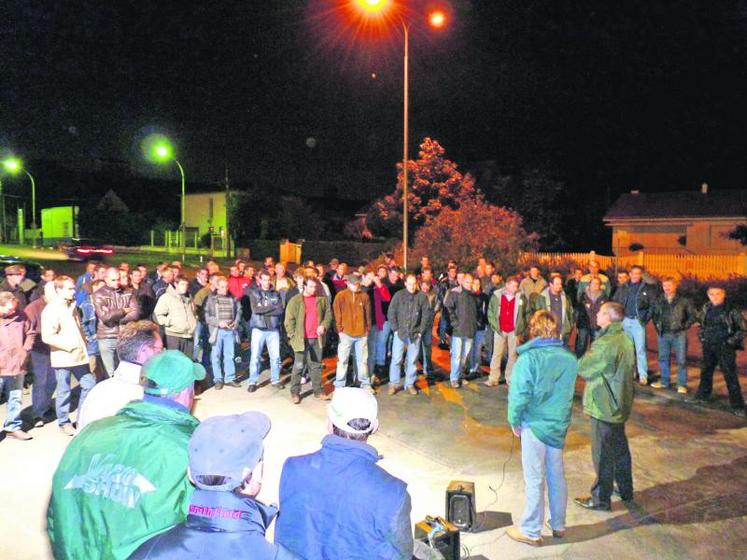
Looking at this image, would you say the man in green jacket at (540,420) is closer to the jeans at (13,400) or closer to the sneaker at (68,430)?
the sneaker at (68,430)

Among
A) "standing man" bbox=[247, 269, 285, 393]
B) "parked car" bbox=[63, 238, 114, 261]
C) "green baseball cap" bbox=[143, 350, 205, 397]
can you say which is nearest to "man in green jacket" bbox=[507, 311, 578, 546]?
"green baseball cap" bbox=[143, 350, 205, 397]

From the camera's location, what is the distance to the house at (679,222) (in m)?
36.5

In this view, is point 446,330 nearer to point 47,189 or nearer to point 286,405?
point 286,405

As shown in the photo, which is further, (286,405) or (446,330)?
(446,330)

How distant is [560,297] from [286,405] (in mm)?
5214

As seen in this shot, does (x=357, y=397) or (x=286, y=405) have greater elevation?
(x=357, y=397)

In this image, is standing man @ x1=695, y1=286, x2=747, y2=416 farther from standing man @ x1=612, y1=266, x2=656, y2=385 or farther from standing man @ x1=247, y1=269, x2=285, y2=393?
standing man @ x1=247, y1=269, x2=285, y2=393

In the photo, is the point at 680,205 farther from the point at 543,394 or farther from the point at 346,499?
the point at 346,499

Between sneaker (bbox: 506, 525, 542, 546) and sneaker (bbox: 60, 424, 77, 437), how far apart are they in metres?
5.47

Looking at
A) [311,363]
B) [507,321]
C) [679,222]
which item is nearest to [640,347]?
[507,321]

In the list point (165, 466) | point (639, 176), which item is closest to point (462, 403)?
point (165, 466)

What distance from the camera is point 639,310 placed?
34.9ft

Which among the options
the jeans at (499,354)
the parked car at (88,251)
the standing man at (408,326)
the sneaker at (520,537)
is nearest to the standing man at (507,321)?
the jeans at (499,354)

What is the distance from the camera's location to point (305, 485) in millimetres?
2729
